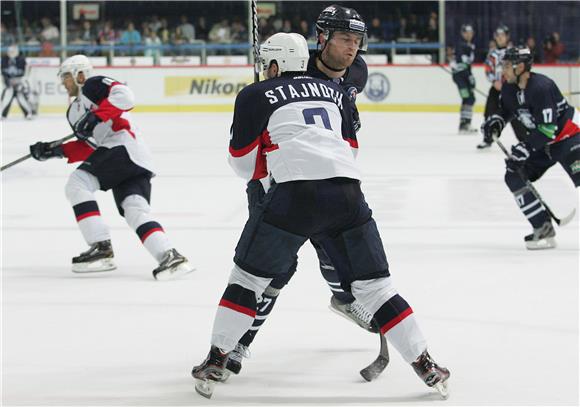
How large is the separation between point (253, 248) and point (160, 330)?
103 centimetres

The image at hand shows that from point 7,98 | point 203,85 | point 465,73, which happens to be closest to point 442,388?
point 465,73

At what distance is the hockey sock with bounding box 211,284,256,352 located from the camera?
2959 mm

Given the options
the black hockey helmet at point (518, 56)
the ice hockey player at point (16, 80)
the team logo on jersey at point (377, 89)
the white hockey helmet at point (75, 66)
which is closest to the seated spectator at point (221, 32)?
the team logo on jersey at point (377, 89)

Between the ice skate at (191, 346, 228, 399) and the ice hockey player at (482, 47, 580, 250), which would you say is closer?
the ice skate at (191, 346, 228, 399)

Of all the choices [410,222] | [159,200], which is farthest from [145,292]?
[159,200]

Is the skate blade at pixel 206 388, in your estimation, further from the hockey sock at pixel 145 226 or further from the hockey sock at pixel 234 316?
the hockey sock at pixel 145 226

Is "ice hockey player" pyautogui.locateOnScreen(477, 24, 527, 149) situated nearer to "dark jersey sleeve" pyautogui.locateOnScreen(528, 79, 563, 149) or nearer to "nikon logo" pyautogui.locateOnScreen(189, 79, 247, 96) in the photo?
"dark jersey sleeve" pyautogui.locateOnScreen(528, 79, 563, 149)

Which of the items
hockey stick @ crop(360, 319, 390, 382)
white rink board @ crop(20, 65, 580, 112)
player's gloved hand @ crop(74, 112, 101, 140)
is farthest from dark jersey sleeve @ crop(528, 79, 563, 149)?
white rink board @ crop(20, 65, 580, 112)

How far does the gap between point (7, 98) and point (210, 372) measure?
13.9 m

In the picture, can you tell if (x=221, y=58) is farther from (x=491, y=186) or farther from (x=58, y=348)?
(x=58, y=348)

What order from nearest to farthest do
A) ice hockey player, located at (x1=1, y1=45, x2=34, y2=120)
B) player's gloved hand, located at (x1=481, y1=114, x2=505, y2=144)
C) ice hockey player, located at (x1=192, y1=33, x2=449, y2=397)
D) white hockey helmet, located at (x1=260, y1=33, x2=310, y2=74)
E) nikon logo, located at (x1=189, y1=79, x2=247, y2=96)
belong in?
1. ice hockey player, located at (x1=192, y1=33, x2=449, y2=397)
2. white hockey helmet, located at (x1=260, y1=33, x2=310, y2=74)
3. player's gloved hand, located at (x1=481, y1=114, x2=505, y2=144)
4. ice hockey player, located at (x1=1, y1=45, x2=34, y2=120)
5. nikon logo, located at (x1=189, y1=79, x2=247, y2=96)

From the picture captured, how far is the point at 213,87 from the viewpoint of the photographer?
641 inches

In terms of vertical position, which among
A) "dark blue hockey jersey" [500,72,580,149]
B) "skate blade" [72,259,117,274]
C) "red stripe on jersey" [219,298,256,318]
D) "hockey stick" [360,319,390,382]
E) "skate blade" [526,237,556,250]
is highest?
"dark blue hockey jersey" [500,72,580,149]

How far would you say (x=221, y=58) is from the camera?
1672 centimetres
